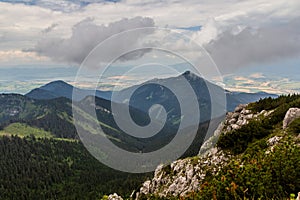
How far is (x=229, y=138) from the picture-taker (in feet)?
269

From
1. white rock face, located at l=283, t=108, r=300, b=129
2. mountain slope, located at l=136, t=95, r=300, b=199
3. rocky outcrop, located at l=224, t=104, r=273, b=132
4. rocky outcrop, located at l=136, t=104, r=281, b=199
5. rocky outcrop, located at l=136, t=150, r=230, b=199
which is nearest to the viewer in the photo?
mountain slope, located at l=136, t=95, r=300, b=199

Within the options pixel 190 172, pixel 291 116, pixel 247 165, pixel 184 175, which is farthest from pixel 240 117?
pixel 247 165

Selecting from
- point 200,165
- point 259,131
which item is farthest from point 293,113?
point 200,165

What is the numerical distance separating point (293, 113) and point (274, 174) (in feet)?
166

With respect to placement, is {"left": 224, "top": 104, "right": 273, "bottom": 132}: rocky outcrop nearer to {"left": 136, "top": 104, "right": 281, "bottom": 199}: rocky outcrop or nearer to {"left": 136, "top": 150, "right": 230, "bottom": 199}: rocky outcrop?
{"left": 136, "top": 104, "right": 281, "bottom": 199}: rocky outcrop

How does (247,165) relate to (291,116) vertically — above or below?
above

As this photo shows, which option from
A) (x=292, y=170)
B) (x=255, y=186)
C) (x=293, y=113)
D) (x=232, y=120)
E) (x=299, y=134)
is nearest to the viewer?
(x=255, y=186)

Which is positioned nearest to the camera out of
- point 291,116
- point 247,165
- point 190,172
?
point 247,165

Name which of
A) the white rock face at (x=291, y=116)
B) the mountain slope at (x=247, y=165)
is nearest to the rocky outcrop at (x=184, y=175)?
the mountain slope at (x=247, y=165)

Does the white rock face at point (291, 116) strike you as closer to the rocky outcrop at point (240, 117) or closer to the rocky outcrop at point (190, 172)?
the rocky outcrop at point (190, 172)

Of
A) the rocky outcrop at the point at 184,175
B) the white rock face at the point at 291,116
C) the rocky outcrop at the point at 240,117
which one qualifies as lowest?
the rocky outcrop at the point at 184,175

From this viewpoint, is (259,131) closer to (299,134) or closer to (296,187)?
(299,134)

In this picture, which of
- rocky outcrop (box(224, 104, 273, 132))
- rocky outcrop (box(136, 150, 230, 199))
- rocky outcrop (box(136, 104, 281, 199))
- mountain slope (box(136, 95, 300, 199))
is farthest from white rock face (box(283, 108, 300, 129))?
rocky outcrop (box(224, 104, 273, 132))

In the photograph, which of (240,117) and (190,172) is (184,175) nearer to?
(190,172)
